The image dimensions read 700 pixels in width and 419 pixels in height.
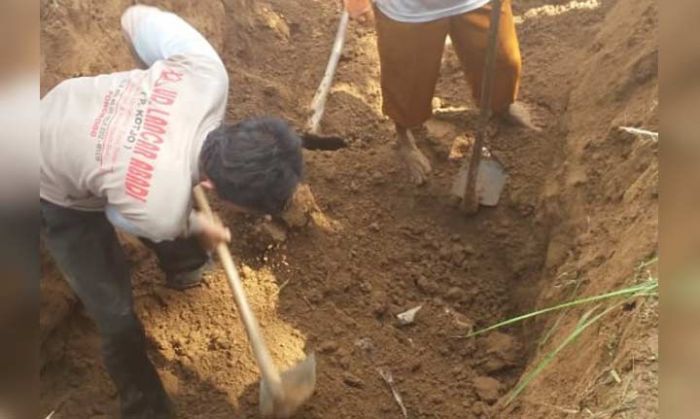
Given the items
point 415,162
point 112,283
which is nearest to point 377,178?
point 415,162

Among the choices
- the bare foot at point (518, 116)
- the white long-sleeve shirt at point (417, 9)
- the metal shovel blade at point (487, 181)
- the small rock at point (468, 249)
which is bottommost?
the small rock at point (468, 249)

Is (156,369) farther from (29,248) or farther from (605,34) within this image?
(605,34)

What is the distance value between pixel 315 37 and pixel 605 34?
16.1 inches

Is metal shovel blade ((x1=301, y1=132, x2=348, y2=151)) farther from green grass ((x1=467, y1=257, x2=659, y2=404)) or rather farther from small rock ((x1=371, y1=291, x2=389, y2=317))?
green grass ((x1=467, y1=257, x2=659, y2=404))

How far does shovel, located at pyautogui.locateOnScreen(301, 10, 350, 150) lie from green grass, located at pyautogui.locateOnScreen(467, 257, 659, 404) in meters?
0.32

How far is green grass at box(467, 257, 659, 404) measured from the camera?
102 cm

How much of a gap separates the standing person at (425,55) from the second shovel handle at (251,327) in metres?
0.29

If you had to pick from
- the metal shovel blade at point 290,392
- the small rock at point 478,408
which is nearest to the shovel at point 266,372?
the metal shovel blade at point 290,392

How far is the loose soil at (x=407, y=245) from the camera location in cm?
107

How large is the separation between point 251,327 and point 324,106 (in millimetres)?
→ 325

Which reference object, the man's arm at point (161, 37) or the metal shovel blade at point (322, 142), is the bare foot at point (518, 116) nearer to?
the metal shovel blade at point (322, 142)

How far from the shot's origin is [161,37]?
3.37 ft

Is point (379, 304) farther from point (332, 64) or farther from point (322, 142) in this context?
point (332, 64)

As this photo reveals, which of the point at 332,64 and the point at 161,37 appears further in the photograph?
the point at 332,64
